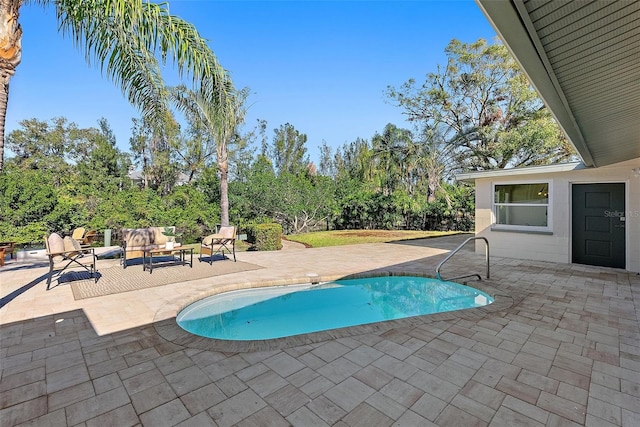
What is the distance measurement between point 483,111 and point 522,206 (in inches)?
507

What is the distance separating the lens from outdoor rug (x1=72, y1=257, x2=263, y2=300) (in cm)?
525

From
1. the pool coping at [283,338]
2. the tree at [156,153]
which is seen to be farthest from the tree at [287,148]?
the pool coping at [283,338]

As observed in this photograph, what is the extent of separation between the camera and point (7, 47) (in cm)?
354

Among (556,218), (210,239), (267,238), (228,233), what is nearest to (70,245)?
(210,239)

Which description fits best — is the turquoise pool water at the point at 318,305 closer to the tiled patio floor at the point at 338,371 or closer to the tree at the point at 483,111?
the tiled patio floor at the point at 338,371

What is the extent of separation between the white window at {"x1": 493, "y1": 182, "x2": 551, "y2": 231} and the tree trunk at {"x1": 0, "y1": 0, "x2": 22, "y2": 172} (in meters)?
10.2

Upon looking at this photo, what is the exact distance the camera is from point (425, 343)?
3248 millimetres

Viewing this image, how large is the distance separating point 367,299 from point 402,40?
369 inches

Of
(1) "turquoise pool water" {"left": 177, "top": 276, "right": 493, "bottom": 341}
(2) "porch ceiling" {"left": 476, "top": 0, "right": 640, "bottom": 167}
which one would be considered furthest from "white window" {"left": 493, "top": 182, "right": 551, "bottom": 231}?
(2) "porch ceiling" {"left": 476, "top": 0, "right": 640, "bottom": 167}

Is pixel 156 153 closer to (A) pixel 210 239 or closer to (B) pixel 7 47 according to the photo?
(A) pixel 210 239

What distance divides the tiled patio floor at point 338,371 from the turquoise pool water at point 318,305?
61 cm

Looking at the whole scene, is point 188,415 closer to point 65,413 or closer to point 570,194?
point 65,413

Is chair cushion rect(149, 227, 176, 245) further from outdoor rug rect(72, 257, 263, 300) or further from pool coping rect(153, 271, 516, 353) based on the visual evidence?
pool coping rect(153, 271, 516, 353)

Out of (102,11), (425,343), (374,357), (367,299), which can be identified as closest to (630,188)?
(367,299)
